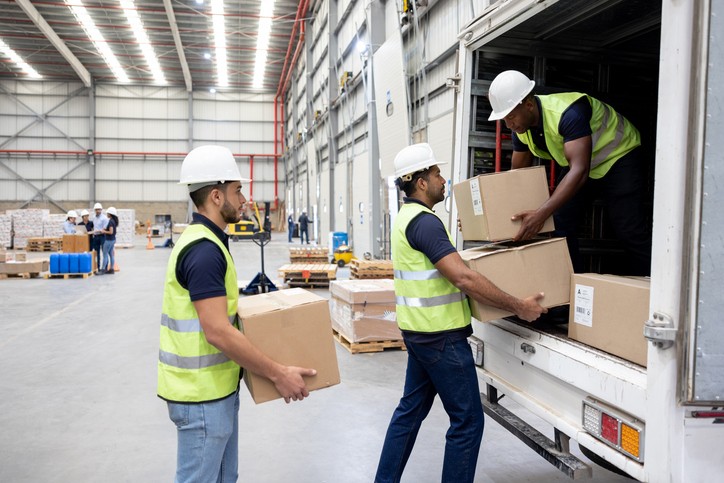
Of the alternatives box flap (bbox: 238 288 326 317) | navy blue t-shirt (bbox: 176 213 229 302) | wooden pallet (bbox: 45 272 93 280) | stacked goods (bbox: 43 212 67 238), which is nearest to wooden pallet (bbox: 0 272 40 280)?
wooden pallet (bbox: 45 272 93 280)

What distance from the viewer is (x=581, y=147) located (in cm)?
262

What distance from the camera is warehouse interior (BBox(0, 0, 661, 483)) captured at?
11.1 feet

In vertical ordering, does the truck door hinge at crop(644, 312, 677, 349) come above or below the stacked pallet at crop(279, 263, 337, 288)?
A: above

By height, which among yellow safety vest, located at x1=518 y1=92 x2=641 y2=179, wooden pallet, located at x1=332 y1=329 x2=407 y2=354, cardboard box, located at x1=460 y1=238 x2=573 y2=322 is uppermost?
yellow safety vest, located at x1=518 y1=92 x2=641 y2=179

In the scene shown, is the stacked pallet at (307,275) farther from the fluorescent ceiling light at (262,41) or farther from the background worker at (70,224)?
the fluorescent ceiling light at (262,41)

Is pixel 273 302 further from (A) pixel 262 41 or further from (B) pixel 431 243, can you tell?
(A) pixel 262 41

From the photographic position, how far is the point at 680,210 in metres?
1.61

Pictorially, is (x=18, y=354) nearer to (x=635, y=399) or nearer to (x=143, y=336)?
(x=143, y=336)

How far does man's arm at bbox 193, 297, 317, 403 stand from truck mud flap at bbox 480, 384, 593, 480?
117 cm

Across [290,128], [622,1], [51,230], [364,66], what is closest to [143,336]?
[622,1]

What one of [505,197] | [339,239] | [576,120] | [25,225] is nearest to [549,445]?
[505,197]

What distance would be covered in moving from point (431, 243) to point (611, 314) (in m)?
0.78

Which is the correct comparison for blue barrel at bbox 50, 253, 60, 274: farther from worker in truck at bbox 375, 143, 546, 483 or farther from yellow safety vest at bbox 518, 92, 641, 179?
yellow safety vest at bbox 518, 92, 641, 179

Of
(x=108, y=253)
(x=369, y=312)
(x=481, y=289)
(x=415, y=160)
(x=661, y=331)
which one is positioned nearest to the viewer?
(x=661, y=331)
